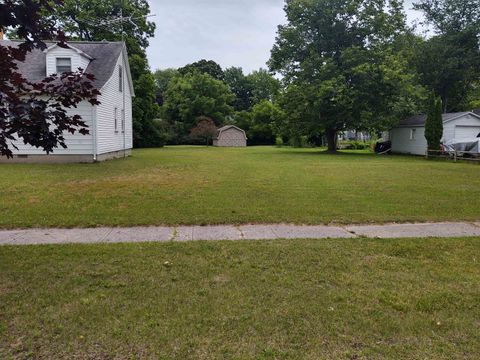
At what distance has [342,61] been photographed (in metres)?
27.8

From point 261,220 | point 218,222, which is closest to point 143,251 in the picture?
point 218,222

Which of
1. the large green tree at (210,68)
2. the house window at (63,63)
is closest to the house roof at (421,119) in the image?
the house window at (63,63)

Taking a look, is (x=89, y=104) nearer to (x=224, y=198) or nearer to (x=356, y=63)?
(x=224, y=198)

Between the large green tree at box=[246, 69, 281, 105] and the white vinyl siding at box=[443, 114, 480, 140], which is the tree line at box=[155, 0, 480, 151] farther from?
the large green tree at box=[246, 69, 281, 105]

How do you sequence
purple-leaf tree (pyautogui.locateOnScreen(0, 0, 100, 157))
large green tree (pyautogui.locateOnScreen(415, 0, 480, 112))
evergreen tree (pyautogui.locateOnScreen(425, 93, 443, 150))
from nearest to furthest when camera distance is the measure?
purple-leaf tree (pyautogui.locateOnScreen(0, 0, 100, 157)), evergreen tree (pyautogui.locateOnScreen(425, 93, 443, 150)), large green tree (pyautogui.locateOnScreen(415, 0, 480, 112))

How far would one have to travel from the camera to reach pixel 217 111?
55625 mm

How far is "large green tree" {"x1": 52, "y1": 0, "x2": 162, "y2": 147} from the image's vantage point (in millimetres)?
34000

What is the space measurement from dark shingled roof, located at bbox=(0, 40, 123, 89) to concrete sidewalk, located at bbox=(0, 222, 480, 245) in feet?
44.2

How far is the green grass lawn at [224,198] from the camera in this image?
7.32 m

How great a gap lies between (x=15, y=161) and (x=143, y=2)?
27056mm

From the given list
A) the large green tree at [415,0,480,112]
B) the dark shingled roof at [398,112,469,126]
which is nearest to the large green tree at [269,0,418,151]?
the dark shingled roof at [398,112,469,126]

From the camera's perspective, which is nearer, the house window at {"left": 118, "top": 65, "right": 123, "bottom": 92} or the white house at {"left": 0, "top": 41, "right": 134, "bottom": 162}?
the white house at {"left": 0, "top": 41, "right": 134, "bottom": 162}

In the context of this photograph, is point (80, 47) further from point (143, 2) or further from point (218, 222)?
point (143, 2)

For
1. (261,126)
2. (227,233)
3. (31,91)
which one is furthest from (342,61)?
(261,126)
